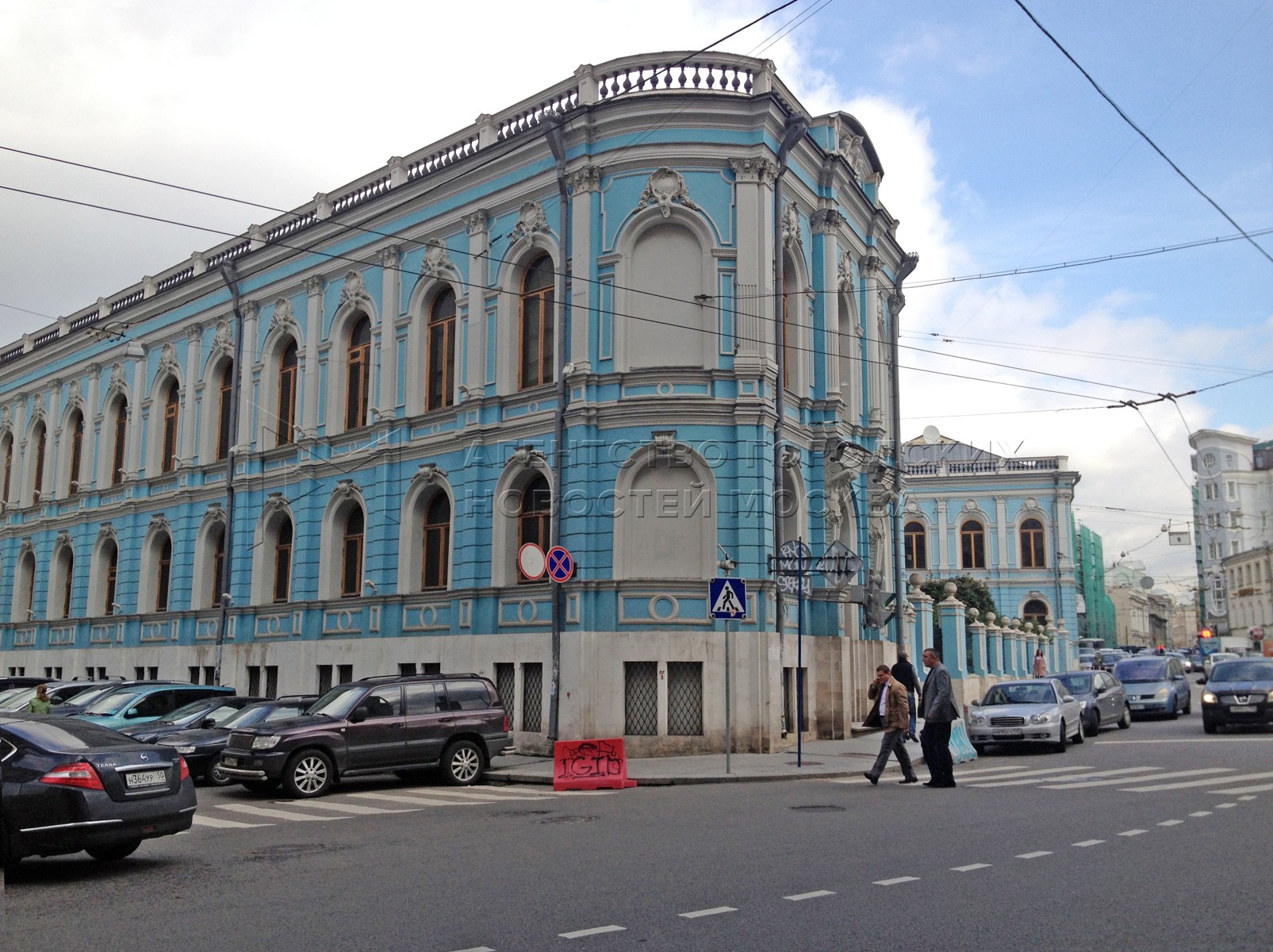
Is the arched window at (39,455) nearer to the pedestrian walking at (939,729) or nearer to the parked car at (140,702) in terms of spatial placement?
the parked car at (140,702)

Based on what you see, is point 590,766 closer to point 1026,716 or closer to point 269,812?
point 269,812

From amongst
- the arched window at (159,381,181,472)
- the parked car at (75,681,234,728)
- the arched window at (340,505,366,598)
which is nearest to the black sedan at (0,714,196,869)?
the parked car at (75,681,234,728)

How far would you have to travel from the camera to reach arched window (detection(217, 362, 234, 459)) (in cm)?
3331

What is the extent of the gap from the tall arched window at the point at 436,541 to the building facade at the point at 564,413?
0.08m

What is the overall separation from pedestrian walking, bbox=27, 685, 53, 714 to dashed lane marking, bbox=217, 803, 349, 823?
575 centimetres

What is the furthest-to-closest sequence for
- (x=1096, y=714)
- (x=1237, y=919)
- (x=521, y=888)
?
(x=1096, y=714) → (x=521, y=888) → (x=1237, y=919)

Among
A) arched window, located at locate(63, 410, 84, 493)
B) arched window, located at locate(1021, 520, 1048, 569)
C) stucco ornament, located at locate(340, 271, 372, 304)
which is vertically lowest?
arched window, located at locate(1021, 520, 1048, 569)

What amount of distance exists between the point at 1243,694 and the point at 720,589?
41.3 feet

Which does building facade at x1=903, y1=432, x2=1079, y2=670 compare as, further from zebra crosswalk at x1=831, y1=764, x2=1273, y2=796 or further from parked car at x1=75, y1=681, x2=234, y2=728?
parked car at x1=75, y1=681, x2=234, y2=728

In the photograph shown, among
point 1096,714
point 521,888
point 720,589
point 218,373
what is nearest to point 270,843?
point 521,888

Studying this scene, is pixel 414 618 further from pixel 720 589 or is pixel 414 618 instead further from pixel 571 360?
pixel 720 589

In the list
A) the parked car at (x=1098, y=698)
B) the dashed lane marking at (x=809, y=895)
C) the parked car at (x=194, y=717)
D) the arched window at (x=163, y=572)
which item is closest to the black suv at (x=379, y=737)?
the parked car at (x=194, y=717)

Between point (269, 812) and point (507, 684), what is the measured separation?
9165 millimetres

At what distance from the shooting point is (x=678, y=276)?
2317 cm
